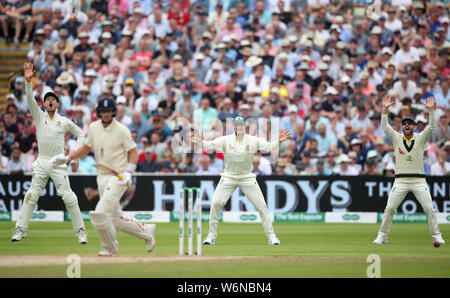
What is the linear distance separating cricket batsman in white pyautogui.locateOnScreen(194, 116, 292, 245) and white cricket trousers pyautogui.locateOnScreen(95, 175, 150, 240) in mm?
2591

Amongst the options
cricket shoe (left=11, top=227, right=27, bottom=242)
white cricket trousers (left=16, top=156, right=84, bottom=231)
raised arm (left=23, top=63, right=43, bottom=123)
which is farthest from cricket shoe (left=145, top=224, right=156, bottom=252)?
raised arm (left=23, top=63, right=43, bottom=123)

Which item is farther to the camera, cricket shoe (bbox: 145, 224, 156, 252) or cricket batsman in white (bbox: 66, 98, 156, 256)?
cricket shoe (bbox: 145, 224, 156, 252)

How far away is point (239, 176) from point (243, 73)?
28.2 feet

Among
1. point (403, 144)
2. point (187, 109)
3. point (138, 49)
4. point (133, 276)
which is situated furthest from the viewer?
point (138, 49)

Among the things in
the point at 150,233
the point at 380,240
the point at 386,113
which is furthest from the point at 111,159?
the point at 380,240

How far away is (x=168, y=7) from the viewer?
2397cm

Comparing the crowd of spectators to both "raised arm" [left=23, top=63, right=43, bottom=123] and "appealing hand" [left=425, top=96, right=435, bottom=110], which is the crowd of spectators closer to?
"appealing hand" [left=425, top=96, right=435, bottom=110]

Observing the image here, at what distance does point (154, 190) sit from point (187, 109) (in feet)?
8.19

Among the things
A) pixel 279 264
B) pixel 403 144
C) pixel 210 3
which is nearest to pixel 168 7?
pixel 210 3

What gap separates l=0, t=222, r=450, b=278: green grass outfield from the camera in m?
10.3

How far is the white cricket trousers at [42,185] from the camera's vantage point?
1354 cm

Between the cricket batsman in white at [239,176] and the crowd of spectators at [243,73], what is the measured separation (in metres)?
5.72

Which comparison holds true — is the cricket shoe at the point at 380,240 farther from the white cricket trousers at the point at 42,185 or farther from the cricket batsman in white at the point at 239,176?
the white cricket trousers at the point at 42,185

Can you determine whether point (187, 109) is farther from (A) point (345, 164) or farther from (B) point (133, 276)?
(B) point (133, 276)
